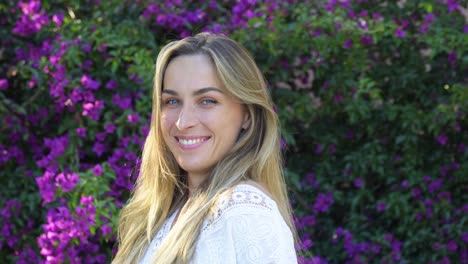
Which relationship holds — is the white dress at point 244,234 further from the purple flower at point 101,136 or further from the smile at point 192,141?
the purple flower at point 101,136

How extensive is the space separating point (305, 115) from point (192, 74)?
186 cm

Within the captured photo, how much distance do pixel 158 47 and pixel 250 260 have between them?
7.64 feet

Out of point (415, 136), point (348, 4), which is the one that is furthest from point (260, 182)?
point (348, 4)

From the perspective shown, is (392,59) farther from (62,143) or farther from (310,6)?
(62,143)

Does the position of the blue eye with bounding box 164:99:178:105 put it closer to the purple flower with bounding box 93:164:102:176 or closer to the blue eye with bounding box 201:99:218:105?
the blue eye with bounding box 201:99:218:105

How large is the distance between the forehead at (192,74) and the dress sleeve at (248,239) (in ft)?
1.19

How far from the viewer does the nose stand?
2201 millimetres

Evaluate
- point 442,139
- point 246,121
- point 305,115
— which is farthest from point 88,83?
point 246,121

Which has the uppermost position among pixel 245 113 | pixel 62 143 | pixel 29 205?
pixel 245 113

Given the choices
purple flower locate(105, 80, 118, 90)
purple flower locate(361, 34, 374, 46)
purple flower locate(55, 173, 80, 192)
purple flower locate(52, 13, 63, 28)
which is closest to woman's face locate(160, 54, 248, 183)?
purple flower locate(55, 173, 80, 192)

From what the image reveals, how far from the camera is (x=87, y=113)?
3891 millimetres

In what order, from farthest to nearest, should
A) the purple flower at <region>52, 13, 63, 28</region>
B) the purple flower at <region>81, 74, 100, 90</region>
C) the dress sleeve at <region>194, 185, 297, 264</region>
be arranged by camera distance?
the purple flower at <region>52, 13, 63, 28</region>
the purple flower at <region>81, 74, 100, 90</region>
the dress sleeve at <region>194, 185, 297, 264</region>

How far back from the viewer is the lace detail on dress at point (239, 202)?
2.02 m

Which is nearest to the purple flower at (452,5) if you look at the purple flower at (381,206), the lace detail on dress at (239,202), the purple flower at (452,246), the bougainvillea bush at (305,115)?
the bougainvillea bush at (305,115)
